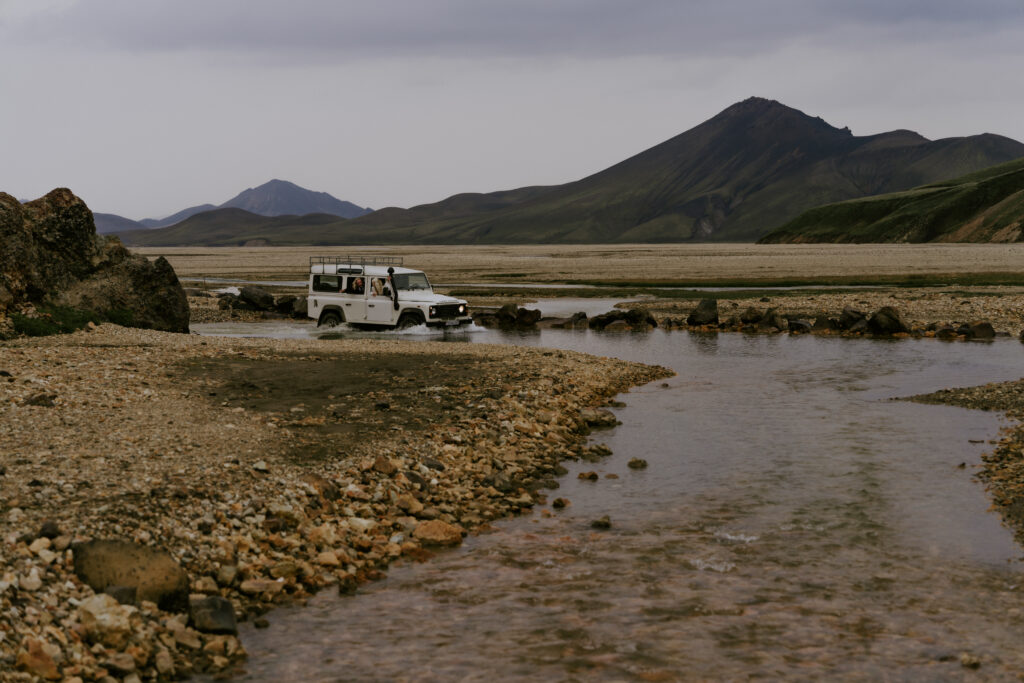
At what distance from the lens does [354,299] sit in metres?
37.8

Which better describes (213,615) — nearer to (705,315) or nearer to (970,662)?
(970,662)

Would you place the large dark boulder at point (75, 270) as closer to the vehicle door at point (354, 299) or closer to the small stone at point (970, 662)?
the vehicle door at point (354, 299)

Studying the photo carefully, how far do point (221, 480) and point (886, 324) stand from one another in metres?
35.0

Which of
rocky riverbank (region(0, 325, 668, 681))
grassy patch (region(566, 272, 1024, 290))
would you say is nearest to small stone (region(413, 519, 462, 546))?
rocky riverbank (region(0, 325, 668, 681))

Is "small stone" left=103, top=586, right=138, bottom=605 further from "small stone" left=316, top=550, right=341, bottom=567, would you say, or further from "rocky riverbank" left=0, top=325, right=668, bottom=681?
"small stone" left=316, top=550, right=341, bottom=567

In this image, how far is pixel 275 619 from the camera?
379 inches

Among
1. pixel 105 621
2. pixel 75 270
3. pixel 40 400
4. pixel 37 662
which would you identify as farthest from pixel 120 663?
pixel 75 270

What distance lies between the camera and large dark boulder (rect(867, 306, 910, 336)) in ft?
131

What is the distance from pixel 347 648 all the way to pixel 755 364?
24432mm

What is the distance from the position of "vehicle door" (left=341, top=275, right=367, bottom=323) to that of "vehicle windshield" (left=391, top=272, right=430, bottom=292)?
1.48 meters

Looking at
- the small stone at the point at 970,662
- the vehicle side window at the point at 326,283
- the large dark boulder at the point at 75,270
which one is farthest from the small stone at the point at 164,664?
the vehicle side window at the point at 326,283

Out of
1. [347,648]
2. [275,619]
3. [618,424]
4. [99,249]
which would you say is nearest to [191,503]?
[275,619]

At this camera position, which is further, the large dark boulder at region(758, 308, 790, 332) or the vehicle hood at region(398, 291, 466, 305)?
the large dark boulder at region(758, 308, 790, 332)

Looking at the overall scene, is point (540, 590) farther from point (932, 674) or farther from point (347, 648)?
point (932, 674)
